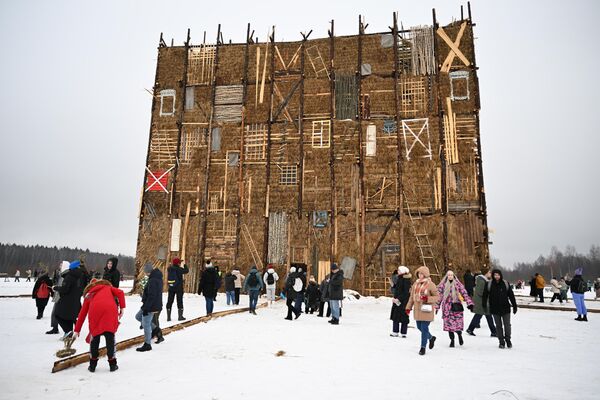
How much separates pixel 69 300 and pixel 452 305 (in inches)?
301

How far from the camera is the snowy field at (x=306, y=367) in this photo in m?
4.71

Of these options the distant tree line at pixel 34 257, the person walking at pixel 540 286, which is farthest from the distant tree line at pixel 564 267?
the distant tree line at pixel 34 257

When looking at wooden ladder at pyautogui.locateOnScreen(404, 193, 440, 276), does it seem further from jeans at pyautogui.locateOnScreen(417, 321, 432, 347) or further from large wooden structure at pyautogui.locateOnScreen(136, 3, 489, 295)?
jeans at pyautogui.locateOnScreen(417, 321, 432, 347)

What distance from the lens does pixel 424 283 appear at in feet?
24.6

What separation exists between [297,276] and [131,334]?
495 centimetres

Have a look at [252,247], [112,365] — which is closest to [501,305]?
[112,365]

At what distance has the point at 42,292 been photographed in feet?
34.7

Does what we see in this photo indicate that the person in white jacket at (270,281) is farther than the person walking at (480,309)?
Yes

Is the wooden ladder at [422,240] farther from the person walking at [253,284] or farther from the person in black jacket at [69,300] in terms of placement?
the person in black jacket at [69,300]

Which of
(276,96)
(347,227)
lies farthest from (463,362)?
(276,96)

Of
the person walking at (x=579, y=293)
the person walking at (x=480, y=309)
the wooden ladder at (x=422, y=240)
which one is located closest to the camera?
the person walking at (x=480, y=309)

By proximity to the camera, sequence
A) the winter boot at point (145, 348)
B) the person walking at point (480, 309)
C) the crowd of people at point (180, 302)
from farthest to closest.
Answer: the person walking at point (480, 309)
the winter boot at point (145, 348)
the crowd of people at point (180, 302)

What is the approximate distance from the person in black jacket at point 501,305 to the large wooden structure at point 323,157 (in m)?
12.2

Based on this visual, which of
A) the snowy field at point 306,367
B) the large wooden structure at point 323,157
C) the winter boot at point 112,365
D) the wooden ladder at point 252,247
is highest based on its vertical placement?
the large wooden structure at point 323,157
